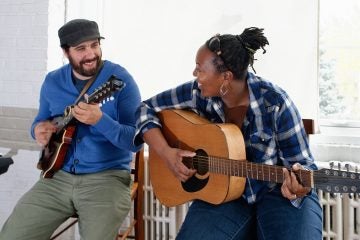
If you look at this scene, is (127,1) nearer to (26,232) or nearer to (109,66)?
(109,66)

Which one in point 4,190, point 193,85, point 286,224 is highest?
point 193,85

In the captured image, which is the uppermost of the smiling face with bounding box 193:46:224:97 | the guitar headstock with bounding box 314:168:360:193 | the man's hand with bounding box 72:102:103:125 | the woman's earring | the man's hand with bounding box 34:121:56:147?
the smiling face with bounding box 193:46:224:97

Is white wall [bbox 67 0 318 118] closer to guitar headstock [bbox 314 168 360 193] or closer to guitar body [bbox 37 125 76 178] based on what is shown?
guitar body [bbox 37 125 76 178]

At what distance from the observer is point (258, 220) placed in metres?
1.37

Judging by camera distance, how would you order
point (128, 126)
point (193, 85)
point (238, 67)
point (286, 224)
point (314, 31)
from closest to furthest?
1. point (286, 224)
2. point (238, 67)
3. point (193, 85)
4. point (128, 126)
5. point (314, 31)

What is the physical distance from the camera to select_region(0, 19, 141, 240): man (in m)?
1.53

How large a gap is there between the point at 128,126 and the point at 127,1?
38.6 inches

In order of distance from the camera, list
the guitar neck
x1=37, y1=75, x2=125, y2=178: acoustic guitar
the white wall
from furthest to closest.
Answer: the white wall, x1=37, y1=75, x2=125, y2=178: acoustic guitar, the guitar neck

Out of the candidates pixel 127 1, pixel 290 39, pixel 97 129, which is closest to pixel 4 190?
pixel 97 129

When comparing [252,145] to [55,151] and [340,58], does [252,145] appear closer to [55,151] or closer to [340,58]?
[55,151]

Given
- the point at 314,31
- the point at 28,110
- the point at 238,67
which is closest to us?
the point at 238,67

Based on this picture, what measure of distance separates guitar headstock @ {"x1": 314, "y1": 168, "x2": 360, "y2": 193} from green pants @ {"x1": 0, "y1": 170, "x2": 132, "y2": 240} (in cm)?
82

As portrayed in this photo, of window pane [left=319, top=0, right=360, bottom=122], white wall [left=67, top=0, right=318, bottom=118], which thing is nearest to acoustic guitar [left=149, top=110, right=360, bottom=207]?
white wall [left=67, top=0, right=318, bottom=118]

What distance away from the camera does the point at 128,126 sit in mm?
1727
